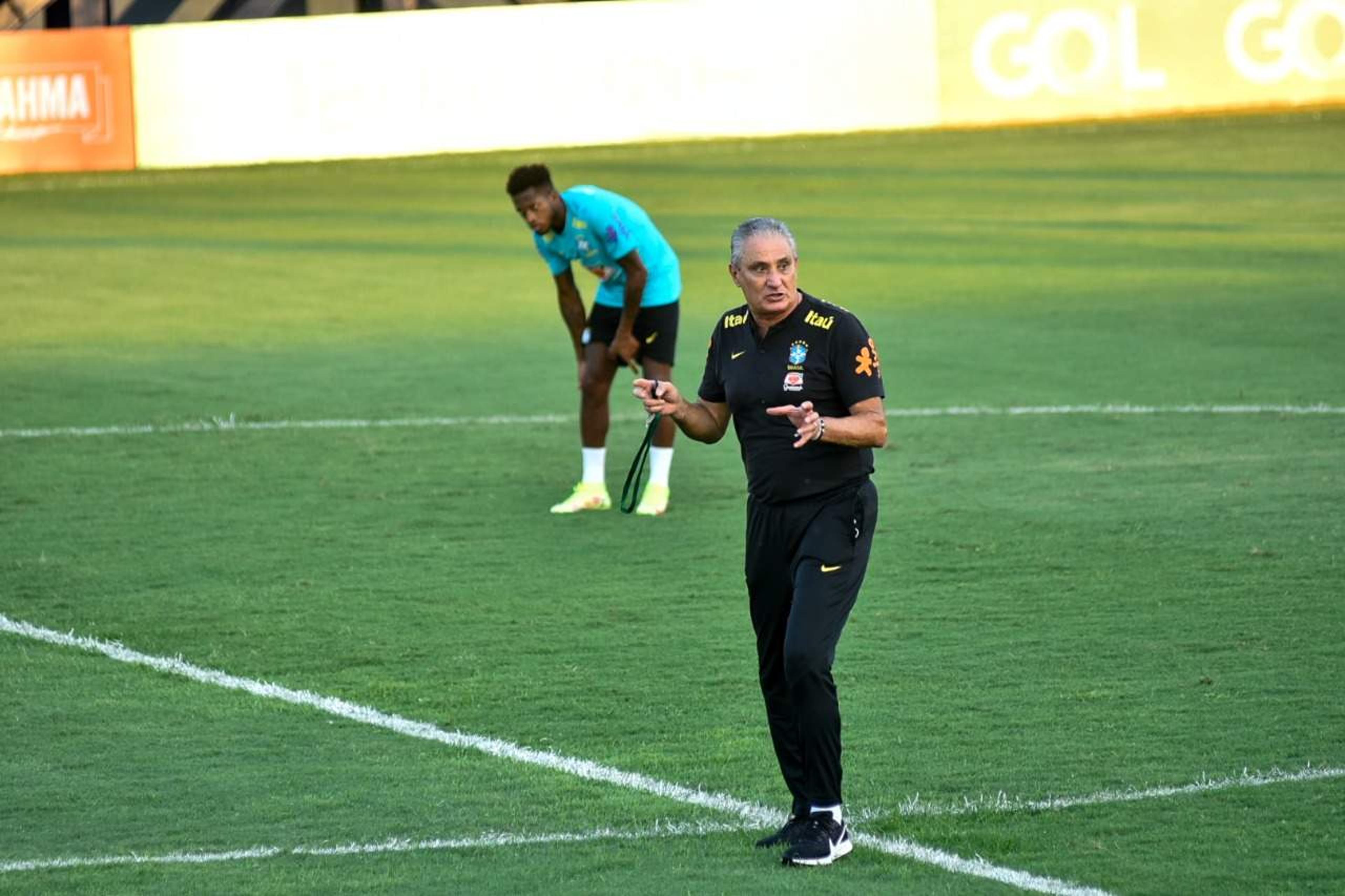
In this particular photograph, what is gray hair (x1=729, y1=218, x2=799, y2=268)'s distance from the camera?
6.91 metres

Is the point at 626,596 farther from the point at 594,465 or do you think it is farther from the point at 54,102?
the point at 54,102

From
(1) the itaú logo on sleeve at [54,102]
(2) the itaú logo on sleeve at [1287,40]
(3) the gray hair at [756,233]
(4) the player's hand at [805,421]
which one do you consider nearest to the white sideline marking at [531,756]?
(4) the player's hand at [805,421]

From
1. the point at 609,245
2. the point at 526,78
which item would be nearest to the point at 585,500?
the point at 609,245

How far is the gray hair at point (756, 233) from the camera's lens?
691 centimetres

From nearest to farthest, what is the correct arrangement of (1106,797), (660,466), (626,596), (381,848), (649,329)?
(381,848), (1106,797), (626,596), (649,329), (660,466)

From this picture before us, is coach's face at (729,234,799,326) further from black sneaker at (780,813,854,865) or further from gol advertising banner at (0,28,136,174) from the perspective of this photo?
gol advertising banner at (0,28,136,174)

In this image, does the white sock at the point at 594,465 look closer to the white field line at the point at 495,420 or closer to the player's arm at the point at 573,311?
the player's arm at the point at 573,311

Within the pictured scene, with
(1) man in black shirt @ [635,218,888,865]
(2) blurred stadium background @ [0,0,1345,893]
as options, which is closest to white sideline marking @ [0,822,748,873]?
(2) blurred stadium background @ [0,0,1345,893]

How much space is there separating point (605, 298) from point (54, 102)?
22869 mm

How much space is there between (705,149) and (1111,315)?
16.6 meters

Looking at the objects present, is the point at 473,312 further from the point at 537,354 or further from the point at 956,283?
the point at 956,283

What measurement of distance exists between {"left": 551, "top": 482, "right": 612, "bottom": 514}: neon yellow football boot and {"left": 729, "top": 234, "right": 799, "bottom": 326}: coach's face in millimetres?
6195

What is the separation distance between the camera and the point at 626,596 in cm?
1098

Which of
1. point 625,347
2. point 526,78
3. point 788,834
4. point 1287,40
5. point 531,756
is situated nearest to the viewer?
point 788,834
